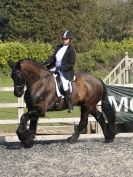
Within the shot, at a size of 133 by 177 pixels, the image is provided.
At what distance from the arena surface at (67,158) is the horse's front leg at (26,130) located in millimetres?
189

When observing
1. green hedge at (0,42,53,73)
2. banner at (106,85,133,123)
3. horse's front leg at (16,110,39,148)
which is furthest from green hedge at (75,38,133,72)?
horse's front leg at (16,110,39,148)

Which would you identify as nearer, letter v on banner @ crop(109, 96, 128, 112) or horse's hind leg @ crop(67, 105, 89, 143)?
horse's hind leg @ crop(67, 105, 89, 143)

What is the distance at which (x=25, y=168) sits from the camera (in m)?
9.43

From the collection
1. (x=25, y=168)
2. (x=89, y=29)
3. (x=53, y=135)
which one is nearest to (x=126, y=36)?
(x=89, y=29)

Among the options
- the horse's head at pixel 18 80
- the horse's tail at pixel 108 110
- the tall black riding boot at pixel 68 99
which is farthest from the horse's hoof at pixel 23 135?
the horse's tail at pixel 108 110

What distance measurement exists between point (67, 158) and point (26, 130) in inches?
54.1

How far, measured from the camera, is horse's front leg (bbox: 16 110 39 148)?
11273 millimetres

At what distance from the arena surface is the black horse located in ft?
1.24

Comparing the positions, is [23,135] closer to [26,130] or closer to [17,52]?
[26,130]

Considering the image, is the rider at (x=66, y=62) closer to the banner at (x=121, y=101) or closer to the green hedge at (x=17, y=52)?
the banner at (x=121, y=101)

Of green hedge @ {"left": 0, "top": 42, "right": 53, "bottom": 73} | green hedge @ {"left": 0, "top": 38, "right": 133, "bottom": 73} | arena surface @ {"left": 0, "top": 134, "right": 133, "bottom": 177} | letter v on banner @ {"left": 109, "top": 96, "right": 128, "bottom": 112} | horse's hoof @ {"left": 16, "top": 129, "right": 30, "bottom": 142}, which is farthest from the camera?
green hedge @ {"left": 0, "top": 38, "right": 133, "bottom": 73}

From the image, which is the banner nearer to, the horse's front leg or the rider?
the rider

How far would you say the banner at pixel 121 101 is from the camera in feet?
44.2

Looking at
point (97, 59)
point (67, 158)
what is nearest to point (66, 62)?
point (67, 158)
